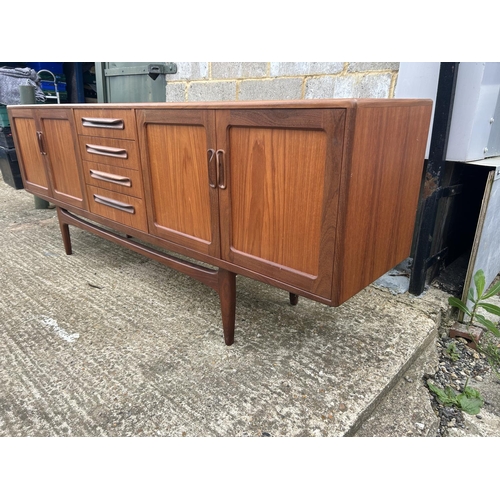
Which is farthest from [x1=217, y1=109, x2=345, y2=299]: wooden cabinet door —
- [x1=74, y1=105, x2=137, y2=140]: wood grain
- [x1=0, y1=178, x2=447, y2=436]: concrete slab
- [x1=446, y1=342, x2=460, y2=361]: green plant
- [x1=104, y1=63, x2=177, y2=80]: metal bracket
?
[x1=104, y1=63, x2=177, y2=80]: metal bracket

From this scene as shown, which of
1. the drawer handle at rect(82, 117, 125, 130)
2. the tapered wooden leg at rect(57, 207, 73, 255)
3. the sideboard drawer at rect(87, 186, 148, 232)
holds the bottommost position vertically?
the tapered wooden leg at rect(57, 207, 73, 255)

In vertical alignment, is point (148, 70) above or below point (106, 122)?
above

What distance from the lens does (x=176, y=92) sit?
288cm

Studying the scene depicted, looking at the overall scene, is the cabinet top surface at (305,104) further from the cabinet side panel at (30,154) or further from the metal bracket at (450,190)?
the cabinet side panel at (30,154)

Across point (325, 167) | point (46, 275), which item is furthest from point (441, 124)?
point (46, 275)

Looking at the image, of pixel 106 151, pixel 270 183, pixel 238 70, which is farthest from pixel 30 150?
pixel 270 183

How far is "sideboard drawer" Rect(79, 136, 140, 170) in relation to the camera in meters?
1.58

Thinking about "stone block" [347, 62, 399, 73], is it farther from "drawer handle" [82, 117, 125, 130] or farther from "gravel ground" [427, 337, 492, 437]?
"gravel ground" [427, 337, 492, 437]

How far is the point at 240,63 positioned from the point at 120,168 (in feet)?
3.67

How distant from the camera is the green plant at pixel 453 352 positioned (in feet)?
5.32

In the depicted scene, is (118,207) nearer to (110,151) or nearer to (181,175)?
(110,151)

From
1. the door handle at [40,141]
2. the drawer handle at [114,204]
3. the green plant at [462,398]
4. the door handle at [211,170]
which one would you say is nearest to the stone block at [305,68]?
the door handle at [211,170]

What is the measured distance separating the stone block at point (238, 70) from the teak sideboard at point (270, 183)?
3.26 ft

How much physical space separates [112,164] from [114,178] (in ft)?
0.20
